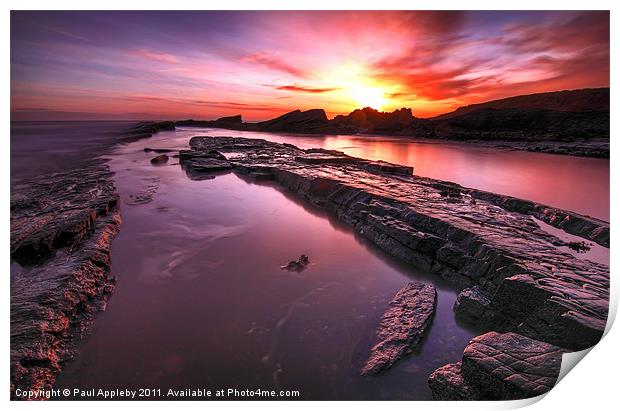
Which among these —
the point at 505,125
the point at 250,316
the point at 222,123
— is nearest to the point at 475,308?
the point at 250,316

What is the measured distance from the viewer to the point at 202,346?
123 inches

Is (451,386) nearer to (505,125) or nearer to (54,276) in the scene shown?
(54,276)

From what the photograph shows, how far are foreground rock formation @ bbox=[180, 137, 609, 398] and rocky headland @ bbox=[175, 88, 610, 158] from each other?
7.04ft

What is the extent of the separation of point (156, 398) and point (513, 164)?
67.2 ft

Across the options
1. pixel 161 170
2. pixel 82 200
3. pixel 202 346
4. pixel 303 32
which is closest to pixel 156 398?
pixel 202 346

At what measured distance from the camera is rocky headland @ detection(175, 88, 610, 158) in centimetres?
1309

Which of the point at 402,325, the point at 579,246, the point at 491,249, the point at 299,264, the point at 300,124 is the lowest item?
the point at 402,325

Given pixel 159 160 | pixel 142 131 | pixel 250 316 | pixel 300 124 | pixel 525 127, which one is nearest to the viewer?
pixel 250 316

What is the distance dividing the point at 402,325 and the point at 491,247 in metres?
1.94

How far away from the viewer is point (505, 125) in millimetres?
36812

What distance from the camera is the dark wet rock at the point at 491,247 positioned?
2982mm

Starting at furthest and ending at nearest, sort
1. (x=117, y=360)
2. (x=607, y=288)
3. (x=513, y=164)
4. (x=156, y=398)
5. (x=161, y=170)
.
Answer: (x=513, y=164) → (x=161, y=170) → (x=607, y=288) → (x=117, y=360) → (x=156, y=398)

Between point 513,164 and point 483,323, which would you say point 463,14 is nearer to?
point 483,323

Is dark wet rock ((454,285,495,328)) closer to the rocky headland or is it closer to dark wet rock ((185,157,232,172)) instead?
the rocky headland
